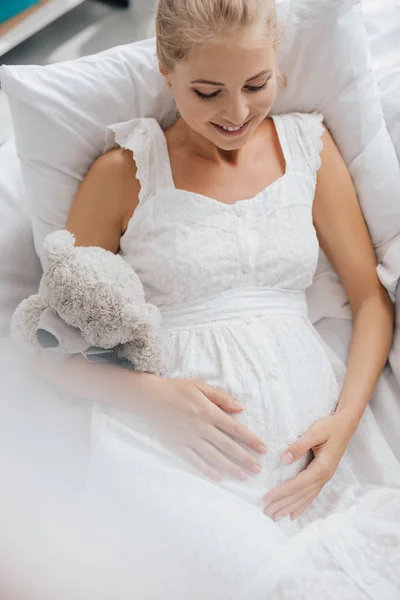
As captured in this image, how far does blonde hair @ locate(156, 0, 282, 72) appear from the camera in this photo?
90 cm

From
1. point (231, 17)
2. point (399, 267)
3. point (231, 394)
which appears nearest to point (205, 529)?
point (231, 394)

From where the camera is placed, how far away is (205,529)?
836 mm

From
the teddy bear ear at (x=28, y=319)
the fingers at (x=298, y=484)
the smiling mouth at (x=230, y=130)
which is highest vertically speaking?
the smiling mouth at (x=230, y=130)

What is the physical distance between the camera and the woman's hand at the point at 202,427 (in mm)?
955

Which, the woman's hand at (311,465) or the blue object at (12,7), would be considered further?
the blue object at (12,7)

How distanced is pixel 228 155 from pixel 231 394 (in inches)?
15.5

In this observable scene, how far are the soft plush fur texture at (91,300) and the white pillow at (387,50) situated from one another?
0.59 m

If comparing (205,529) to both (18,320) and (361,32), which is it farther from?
(361,32)

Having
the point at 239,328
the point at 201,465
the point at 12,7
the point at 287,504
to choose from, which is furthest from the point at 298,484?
the point at 12,7

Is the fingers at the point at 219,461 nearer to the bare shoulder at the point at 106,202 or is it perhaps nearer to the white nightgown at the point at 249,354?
the white nightgown at the point at 249,354

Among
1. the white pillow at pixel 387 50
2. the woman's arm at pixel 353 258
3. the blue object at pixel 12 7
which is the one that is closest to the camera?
the woman's arm at pixel 353 258

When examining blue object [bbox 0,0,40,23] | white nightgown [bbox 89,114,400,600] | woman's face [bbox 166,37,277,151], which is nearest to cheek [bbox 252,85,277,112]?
woman's face [bbox 166,37,277,151]

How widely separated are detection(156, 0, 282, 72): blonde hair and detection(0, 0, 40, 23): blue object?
Result: 86 centimetres

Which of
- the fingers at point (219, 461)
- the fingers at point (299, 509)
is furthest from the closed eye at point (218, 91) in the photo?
the fingers at point (299, 509)
